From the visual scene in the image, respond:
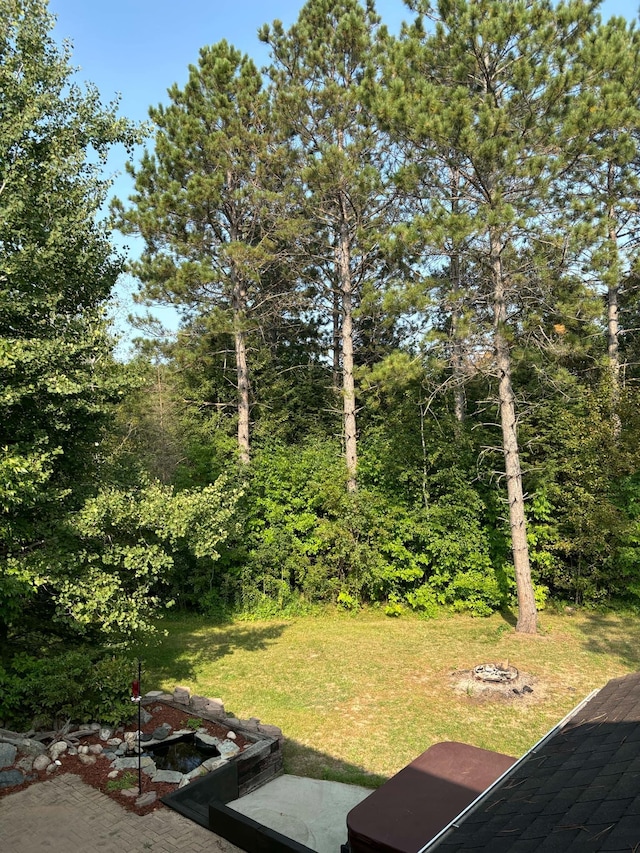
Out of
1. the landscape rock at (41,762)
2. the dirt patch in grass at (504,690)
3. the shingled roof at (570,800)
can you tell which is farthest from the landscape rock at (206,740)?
the shingled roof at (570,800)

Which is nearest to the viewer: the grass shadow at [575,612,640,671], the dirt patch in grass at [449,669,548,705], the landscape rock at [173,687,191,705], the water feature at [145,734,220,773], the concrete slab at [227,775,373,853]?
the concrete slab at [227,775,373,853]

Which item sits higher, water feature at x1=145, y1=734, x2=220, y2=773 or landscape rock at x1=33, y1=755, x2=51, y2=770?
landscape rock at x1=33, y1=755, x2=51, y2=770

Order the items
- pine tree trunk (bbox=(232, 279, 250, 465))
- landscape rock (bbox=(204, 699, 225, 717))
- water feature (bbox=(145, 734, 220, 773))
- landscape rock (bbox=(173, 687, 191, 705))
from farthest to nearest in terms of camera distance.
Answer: pine tree trunk (bbox=(232, 279, 250, 465)) < landscape rock (bbox=(173, 687, 191, 705)) < landscape rock (bbox=(204, 699, 225, 717)) < water feature (bbox=(145, 734, 220, 773))

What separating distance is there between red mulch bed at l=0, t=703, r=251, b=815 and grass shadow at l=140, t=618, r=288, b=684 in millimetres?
1859

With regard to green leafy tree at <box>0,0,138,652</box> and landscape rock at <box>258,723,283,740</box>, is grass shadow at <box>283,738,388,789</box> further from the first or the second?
green leafy tree at <box>0,0,138,652</box>

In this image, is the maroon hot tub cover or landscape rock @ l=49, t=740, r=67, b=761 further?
landscape rock @ l=49, t=740, r=67, b=761

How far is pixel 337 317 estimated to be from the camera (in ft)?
59.8

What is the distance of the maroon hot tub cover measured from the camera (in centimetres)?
370

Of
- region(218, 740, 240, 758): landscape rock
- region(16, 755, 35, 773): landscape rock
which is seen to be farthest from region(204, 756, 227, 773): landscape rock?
region(16, 755, 35, 773): landscape rock

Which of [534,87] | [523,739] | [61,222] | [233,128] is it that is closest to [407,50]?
[534,87]

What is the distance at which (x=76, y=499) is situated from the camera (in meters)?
7.47

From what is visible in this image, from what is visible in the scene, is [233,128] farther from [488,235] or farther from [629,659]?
[629,659]

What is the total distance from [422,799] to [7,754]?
15.4 feet

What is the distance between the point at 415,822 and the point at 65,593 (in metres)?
4.88
